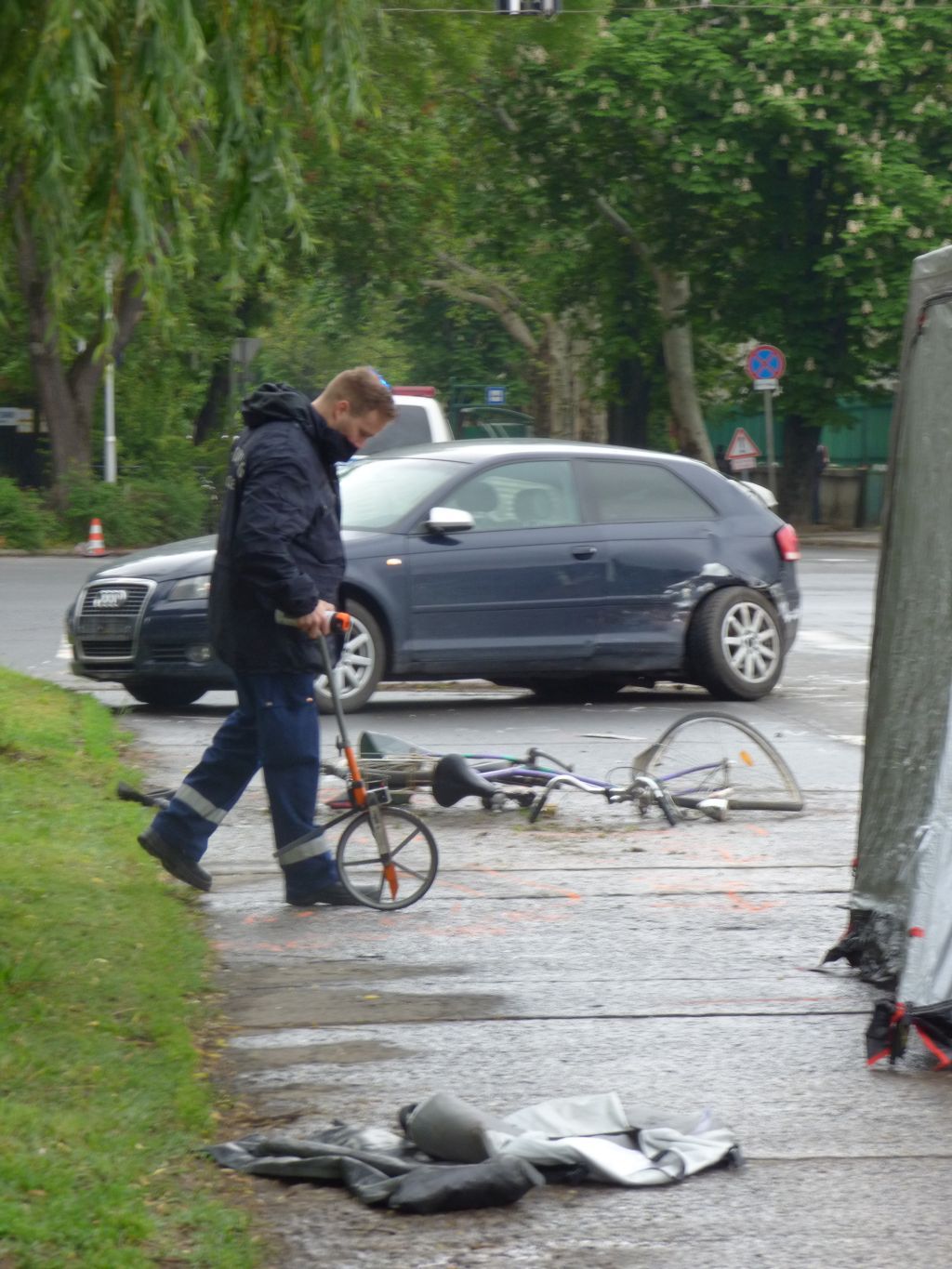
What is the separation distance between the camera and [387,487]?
13.1 meters

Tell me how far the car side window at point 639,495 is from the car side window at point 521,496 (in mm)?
163

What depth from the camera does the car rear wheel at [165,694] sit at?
41.5 ft

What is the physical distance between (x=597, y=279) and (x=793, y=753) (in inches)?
1192

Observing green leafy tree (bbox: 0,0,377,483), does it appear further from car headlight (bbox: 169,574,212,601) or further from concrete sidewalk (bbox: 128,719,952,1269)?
car headlight (bbox: 169,574,212,601)

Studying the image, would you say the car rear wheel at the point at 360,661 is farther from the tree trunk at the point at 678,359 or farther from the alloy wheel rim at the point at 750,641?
the tree trunk at the point at 678,359

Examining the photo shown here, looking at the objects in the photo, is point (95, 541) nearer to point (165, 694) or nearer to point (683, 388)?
point (683, 388)

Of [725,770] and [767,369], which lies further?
[767,369]

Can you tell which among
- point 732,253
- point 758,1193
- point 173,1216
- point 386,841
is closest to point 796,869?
point 386,841

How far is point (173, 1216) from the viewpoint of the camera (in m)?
4.05

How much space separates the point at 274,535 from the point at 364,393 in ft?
2.01

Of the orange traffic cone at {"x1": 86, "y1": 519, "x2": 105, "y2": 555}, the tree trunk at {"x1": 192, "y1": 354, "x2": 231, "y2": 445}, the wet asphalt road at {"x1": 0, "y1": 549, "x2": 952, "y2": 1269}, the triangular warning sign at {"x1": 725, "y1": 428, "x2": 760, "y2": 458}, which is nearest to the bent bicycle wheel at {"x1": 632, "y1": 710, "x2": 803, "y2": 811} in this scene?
the wet asphalt road at {"x1": 0, "y1": 549, "x2": 952, "y2": 1269}

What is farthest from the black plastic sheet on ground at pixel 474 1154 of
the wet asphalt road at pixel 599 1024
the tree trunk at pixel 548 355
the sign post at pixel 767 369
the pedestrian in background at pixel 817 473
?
the tree trunk at pixel 548 355

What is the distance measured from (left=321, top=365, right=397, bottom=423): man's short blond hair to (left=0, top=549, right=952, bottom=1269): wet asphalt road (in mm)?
1697

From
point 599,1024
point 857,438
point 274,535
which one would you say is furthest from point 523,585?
point 857,438
